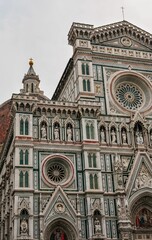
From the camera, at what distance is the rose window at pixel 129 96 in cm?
3331

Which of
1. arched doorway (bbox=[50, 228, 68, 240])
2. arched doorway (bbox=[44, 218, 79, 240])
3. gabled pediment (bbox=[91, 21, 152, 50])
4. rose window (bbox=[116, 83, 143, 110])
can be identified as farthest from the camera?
gabled pediment (bbox=[91, 21, 152, 50])

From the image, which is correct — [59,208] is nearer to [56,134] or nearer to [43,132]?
[56,134]

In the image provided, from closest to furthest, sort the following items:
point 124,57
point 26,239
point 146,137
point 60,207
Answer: point 26,239 → point 60,207 → point 146,137 → point 124,57

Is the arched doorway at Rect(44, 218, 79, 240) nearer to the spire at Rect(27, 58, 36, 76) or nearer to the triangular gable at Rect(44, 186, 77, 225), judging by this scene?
the triangular gable at Rect(44, 186, 77, 225)

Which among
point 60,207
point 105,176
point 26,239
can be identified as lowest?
point 26,239

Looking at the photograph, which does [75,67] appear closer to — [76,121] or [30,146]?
[76,121]

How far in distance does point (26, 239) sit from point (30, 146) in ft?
21.5

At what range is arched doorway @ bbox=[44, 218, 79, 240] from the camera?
26484 millimetres

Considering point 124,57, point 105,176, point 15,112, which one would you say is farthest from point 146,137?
point 15,112

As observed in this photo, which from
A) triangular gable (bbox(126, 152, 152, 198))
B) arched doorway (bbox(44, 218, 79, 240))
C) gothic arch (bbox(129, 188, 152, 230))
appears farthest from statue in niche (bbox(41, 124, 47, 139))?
gothic arch (bbox(129, 188, 152, 230))

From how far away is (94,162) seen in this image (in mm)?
29047

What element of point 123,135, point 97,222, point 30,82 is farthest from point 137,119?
point 30,82

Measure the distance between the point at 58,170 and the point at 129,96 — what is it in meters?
9.69

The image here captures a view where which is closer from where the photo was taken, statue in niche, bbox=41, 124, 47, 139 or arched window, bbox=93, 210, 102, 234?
arched window, bbox=93, 210, 102, 234
